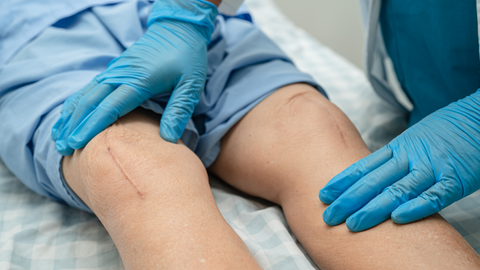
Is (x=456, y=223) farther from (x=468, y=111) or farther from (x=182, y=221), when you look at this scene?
(x=182, y=221)

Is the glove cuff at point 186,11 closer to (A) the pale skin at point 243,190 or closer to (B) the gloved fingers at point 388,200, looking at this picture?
(A) the pale skin at point 243,190

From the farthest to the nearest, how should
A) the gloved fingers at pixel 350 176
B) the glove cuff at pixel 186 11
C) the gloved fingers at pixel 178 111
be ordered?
the glove cuff at pixel 186 11, the gloved fingers at pixel 178 111, the gloved fingers at pixel 350 176

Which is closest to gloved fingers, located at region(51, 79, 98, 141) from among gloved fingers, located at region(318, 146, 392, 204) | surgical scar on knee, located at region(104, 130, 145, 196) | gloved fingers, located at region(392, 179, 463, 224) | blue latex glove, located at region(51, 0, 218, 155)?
blue latex glove, located at region(51, 0, 218, 155)

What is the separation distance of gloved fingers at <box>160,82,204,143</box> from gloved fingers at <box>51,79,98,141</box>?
182mm

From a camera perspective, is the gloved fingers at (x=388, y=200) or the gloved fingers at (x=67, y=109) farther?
the gloved fingers at (x=67, y=109)

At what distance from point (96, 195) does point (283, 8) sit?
252 cm

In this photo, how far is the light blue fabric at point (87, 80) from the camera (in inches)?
32.2

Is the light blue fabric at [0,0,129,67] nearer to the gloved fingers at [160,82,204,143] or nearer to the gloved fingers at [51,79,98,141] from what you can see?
the gloved fingers at [51,79,98,141]

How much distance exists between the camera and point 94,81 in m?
0.79

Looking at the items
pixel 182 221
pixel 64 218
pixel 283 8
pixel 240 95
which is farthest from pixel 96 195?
pixel 283 8

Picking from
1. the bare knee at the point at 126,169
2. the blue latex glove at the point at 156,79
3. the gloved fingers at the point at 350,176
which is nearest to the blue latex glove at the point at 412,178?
the gloved fingers at the point at 350,176

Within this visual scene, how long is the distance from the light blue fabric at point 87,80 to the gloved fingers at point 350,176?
1.06 ft

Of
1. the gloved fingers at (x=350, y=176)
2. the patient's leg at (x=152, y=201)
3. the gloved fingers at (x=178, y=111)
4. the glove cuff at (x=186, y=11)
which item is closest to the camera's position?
the patient's leg at (x=152, y=201)

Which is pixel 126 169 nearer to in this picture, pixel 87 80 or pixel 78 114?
pixel 78 114
